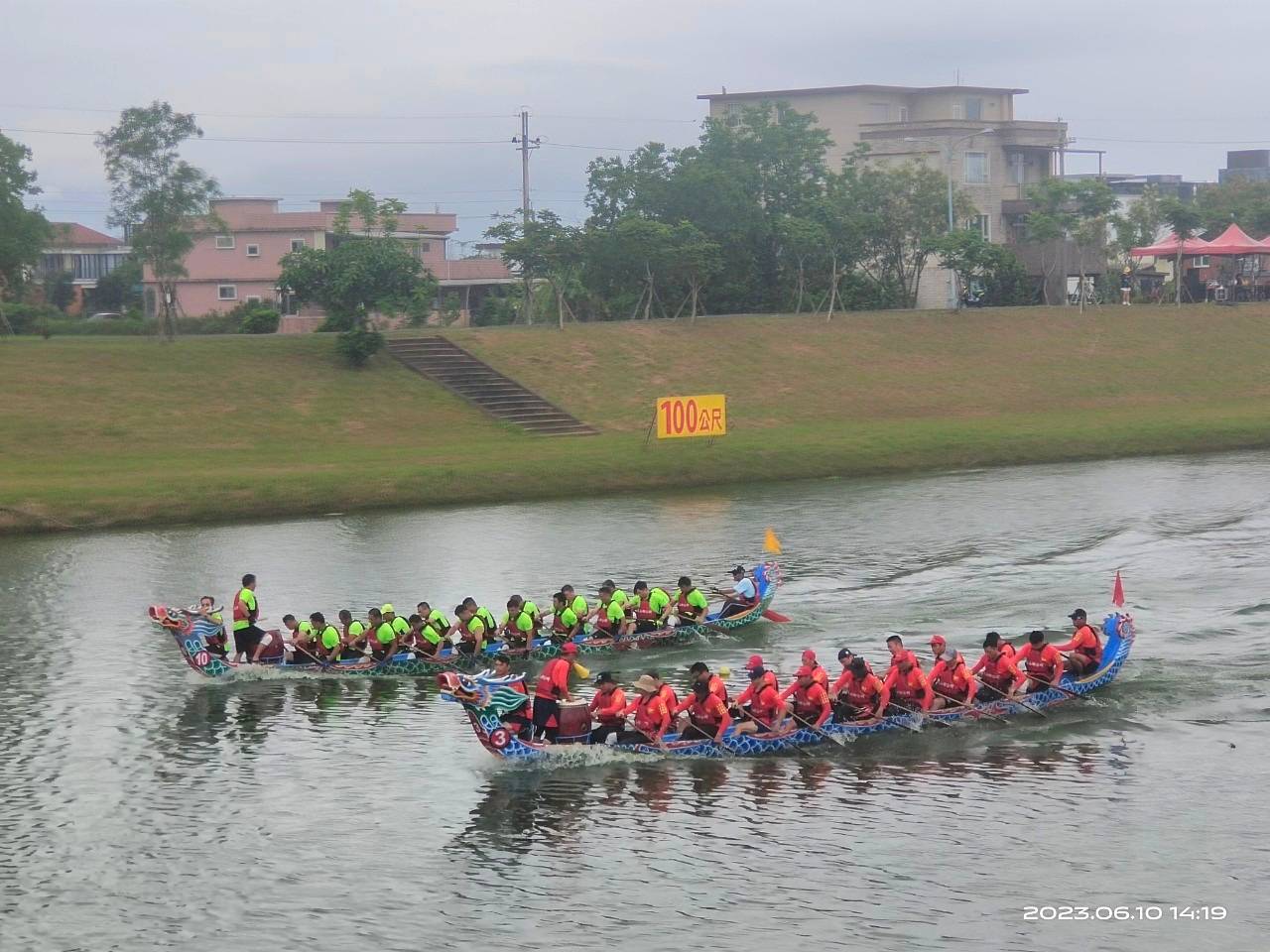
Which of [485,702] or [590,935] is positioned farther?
[485,702]

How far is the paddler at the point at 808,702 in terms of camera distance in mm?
23328

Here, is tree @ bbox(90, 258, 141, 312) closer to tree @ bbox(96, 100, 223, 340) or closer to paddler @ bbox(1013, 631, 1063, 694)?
tree @ bbox(96, 100, 223, 340)

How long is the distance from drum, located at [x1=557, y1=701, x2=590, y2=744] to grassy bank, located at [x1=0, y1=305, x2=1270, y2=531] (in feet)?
76.6

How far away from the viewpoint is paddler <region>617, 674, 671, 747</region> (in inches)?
897

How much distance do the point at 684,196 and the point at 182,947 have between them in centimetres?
5850

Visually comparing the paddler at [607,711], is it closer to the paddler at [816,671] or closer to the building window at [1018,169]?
the paddler at [816,671]

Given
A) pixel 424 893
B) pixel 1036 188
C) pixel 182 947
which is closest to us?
pixel 182 947

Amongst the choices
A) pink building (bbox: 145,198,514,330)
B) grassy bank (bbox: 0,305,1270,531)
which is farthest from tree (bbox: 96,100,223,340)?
pink building (bbox: 145,198,514,330)

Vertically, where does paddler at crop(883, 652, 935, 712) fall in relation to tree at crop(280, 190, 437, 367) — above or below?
below

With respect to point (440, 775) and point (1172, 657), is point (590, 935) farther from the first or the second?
point (1172, 657)

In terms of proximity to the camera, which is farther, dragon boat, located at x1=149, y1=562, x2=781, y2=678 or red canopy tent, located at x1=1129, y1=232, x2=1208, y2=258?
red canopy tent, located at x1=1129, y1=232, x2=1208, y2=258

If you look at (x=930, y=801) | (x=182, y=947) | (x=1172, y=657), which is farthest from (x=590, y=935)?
(x=1172, y=657)

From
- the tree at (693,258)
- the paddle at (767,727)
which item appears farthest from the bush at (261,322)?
the paddle at (767,727)

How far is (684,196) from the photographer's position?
237 feet
